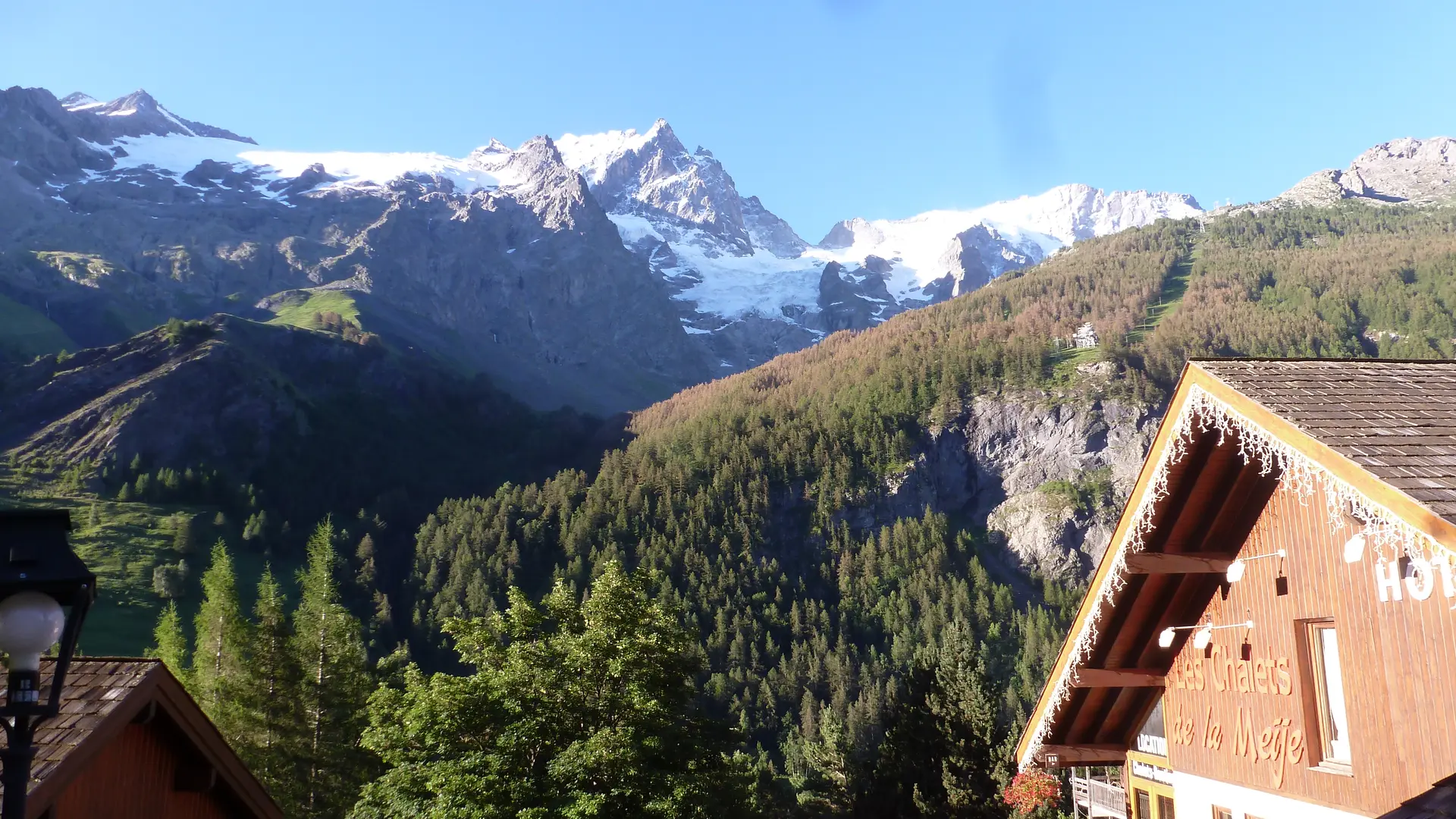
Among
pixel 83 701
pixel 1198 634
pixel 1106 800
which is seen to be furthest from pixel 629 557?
pixel 1198 634

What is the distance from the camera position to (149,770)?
34.8 ft

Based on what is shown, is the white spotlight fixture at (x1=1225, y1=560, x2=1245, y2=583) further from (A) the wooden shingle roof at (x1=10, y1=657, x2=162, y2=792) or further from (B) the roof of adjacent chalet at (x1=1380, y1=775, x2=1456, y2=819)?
(A) the wooden shingle roof at (x1=10, y1=657, x2=162, y2=792)

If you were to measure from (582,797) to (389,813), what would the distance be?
5.60 meters

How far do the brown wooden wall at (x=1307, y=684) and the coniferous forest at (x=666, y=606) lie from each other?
15.1 m

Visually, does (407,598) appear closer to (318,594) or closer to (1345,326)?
(318,594)

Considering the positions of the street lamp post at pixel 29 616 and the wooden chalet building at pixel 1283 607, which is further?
Result: the wooden chalet building at pixel 1283 607

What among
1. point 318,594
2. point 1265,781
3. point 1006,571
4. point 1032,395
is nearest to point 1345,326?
point 1032,395

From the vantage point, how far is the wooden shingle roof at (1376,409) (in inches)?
229

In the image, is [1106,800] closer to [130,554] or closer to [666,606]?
[666,606]

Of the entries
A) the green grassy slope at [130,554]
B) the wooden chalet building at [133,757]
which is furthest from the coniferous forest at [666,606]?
the wooden chalet building at [133,757]

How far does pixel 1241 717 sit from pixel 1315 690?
1095mm

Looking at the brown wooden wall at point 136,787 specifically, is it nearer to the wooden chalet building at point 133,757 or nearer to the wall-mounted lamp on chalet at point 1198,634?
the wooden chalet building at point 133,757

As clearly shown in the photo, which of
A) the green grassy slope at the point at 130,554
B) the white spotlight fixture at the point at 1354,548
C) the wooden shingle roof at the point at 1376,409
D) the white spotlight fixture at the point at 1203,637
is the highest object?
the wooden shingle roof at the point at 1376,409

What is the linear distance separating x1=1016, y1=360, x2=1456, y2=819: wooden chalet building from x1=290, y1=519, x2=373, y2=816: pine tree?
35.0 metres
